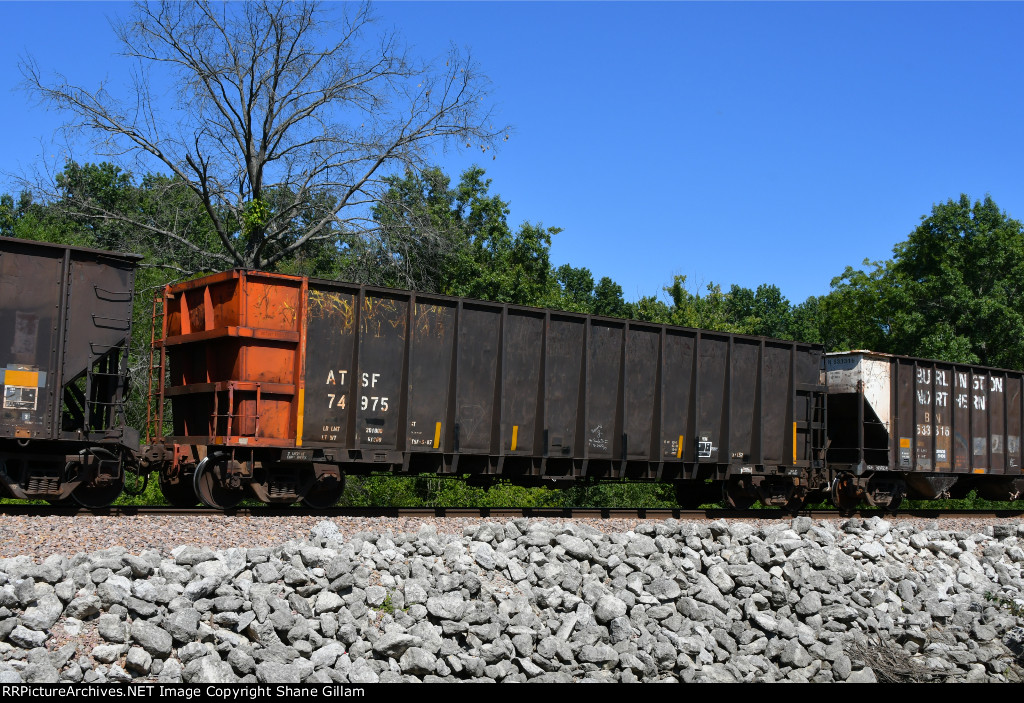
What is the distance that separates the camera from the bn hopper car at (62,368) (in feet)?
40.6

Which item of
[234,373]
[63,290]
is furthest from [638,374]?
[63,290]

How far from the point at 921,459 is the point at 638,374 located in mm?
7932

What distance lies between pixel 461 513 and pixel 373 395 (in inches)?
101

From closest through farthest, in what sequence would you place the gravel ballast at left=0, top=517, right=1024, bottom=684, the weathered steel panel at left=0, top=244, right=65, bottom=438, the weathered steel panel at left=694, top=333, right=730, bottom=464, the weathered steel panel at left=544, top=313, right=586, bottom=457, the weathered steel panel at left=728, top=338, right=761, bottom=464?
1. the gravel ballast at left=0, top=517, right=1024, bottom=684
2. the weathered steel panel at left=0, top=244, right=65, bottom=438
3. the weathered steel panel at left=544, top=313, right=586, bottom=457
4. the weathered steel panel at left=694, top=333, right=730, bottom=464
5. the weathered steel panel at left=728, top=338, right=761, bottom=464

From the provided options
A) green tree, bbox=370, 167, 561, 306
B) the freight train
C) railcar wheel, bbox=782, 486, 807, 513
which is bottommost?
railcar wheel, bbox=782, 486, 807, 513

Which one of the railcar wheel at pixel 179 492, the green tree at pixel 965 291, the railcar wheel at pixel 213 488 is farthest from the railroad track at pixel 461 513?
the green tree at pixel 965 291

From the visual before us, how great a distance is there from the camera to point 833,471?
63.4 feet

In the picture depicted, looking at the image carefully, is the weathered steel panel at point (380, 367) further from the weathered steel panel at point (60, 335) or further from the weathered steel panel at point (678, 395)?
the weathered steel panel at point (678, 395)

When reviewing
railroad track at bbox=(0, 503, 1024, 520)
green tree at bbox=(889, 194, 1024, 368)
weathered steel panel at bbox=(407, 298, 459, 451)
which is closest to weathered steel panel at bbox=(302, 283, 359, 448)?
weathered steel panel at bbox=(407, 298, 459, 451)

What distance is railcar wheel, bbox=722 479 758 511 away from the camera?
18.2m

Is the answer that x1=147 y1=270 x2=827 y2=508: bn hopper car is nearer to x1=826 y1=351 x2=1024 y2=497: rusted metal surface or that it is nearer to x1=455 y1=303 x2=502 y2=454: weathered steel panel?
x1=455 y1=303 x2=502 y2=454: weathered steel panel

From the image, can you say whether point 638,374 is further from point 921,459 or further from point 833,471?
point 921,459

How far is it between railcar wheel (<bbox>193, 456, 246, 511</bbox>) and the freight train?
3 cm

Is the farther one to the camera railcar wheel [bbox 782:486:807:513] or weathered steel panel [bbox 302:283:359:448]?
railcar wheel [bbox 782:486:807:513]
